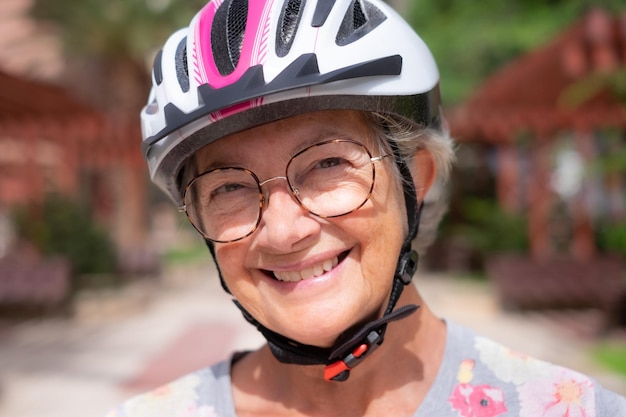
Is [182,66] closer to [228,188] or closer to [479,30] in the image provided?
[228,188]

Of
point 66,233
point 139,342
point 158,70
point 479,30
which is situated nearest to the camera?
point 158,70

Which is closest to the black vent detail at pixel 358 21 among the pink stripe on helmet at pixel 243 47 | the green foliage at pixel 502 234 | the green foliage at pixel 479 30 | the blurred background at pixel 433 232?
the pink stripe on helmet at pixel 243 47

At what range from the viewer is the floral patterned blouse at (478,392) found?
128 cm

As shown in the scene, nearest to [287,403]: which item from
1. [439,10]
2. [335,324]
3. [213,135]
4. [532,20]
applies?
[335,324]

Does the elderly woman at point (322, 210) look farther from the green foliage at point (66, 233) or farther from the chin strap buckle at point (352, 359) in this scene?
the green foliage at point (66, 233)

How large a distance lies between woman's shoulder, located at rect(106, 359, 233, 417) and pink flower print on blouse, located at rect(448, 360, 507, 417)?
1.61ft

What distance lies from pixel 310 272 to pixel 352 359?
7.6 inches

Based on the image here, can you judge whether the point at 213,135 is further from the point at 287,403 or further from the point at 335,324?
the point at 287,403

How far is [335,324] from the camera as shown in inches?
49.0

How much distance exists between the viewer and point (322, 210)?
4.13ft

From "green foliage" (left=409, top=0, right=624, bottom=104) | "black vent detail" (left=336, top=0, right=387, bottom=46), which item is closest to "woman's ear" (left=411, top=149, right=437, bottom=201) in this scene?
"black vent detail" (left=336, top=0, right=387, bottom=46)

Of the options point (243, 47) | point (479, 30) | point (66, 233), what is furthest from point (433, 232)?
point (479, 30)

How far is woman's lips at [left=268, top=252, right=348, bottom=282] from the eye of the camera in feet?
4.16

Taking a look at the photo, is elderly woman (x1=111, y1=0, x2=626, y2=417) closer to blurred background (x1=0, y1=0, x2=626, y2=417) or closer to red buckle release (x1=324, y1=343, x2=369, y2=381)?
red buckle release (x1=324, y1=343, x2=369, y2=381)
